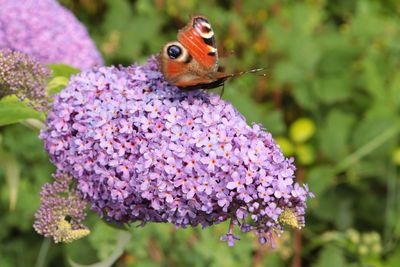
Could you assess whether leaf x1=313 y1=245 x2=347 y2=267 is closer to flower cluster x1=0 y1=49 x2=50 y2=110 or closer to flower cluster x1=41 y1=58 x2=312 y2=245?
flower cluster x1=41 y1=58 x2=312 y2=245

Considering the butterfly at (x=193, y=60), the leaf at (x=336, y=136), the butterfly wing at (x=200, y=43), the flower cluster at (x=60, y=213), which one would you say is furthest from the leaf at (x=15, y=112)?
the leaf at (x=336, y=136)

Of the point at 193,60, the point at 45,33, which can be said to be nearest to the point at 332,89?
the point at 45,33

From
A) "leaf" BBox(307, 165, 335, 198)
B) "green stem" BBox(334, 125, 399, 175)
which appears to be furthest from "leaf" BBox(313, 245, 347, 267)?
"green stem" BBox(334, 125, 399, 175)

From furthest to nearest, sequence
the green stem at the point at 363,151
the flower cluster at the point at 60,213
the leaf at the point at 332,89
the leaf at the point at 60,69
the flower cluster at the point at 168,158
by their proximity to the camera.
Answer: the leaf at the point at 332,89
the green stem at the point at 363,151
the leaf at the point at 60,69
the flower cluster at the point at 60,213
the flower cluster at the point at 168,158

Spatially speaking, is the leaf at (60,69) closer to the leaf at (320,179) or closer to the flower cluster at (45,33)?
the flower cluster at (45,33)

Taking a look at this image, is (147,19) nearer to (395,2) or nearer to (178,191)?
(395,2)

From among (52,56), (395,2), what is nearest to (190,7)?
(395,2)
